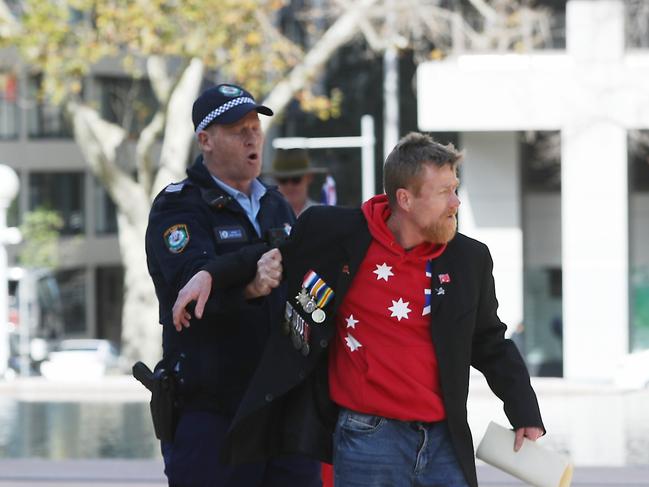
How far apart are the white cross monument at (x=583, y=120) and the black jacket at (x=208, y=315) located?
1836 centimetres

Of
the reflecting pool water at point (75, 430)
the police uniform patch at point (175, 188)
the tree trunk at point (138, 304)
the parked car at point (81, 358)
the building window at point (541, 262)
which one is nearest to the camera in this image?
the police uniform patch at point (175, 188)

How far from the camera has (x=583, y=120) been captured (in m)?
22.6

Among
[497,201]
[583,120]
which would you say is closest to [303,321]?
[583,120]

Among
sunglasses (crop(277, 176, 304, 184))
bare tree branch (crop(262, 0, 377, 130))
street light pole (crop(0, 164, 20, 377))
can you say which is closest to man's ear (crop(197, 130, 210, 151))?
sunglasses (crop(277, 176, 304, 184))

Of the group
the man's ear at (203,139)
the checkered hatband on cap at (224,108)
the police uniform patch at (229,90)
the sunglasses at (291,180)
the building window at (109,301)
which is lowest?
the building window at (109,301)

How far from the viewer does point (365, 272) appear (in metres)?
4.02

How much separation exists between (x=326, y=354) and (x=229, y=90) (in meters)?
0.90

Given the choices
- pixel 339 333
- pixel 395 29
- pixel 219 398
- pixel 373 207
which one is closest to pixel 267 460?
pixel 219 398

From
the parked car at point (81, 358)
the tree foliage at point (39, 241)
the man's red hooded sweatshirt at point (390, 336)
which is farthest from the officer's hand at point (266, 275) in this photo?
the tree foliage at point (39, 241)

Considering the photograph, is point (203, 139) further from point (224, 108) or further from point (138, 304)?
point (138, 304)

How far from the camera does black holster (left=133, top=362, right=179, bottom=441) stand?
4293 millimetres

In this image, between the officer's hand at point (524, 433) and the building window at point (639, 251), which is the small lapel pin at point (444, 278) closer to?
the officer's hand at point (524, 433)

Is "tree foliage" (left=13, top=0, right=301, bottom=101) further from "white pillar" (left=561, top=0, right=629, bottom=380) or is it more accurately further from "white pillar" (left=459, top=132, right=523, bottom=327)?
"white pillar" (left=561, top=0, right=629, bottom=380)

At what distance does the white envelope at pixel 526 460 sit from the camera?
4031 millimetres
